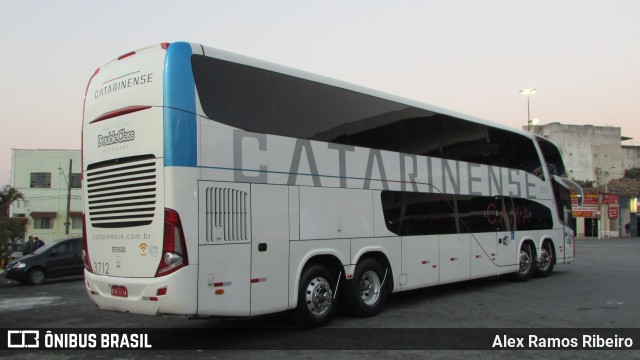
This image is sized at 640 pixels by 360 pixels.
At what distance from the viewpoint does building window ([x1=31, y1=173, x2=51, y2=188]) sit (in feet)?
164

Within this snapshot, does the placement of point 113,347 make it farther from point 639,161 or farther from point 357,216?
point 639,161

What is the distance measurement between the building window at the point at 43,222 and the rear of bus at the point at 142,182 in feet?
155

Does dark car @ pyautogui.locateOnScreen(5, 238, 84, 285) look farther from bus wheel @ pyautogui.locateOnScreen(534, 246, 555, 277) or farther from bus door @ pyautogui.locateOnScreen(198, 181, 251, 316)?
bus wheel @ pyautogui.locateOnScreen(534, 246, 555, 277)

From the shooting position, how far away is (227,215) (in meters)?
7.15

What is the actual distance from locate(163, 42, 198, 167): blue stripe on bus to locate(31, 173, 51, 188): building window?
49.0 meters

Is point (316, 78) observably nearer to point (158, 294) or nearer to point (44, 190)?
point (158, 294)

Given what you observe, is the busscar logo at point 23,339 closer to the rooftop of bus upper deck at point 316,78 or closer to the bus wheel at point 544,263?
the rooftop of bus upper deck at point 316,78

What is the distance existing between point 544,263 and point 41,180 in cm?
4750

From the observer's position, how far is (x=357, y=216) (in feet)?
30.3

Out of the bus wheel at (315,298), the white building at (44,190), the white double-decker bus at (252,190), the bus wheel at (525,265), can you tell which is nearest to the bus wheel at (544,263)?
the bus wheel at (525,265)

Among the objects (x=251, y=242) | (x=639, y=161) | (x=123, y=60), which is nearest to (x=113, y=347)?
(x=251, y=242)

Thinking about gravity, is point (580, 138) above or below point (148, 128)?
above

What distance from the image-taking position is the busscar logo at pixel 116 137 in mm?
7145

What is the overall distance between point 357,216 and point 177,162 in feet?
11.9
